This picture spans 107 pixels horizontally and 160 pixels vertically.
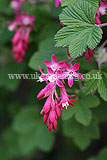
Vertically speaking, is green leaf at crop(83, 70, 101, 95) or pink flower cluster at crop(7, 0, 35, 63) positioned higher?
pink flower cluster at crop(7, 0, 35, 63)

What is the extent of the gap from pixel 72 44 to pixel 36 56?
2.35ft

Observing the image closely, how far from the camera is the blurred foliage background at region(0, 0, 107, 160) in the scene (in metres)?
2.21

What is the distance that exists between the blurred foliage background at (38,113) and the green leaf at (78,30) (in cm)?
43

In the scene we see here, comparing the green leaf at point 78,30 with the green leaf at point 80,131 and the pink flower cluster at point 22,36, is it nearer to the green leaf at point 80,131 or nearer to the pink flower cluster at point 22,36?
the pink flower cluster at point 22,36

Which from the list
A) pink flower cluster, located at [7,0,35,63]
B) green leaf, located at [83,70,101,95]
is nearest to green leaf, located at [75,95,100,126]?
green leaf, located at [83,70,101,95]

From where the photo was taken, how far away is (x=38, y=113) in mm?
3537

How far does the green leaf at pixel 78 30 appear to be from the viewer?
1575mm

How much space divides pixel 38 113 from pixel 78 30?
215 centimetres

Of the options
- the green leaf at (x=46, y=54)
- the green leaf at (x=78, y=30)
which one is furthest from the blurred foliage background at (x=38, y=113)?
the green leaf at (x=78, y=30)

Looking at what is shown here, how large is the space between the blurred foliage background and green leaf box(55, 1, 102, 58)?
430mm

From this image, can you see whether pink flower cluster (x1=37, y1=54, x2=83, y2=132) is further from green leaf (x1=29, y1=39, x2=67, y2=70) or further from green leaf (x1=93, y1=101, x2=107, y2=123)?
green leaf (x1=93, y1=101, x2=107, y2=123)

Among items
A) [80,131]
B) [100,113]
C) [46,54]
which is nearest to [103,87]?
[46,54]

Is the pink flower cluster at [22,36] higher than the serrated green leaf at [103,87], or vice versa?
the pink flower cluster at [22,36]

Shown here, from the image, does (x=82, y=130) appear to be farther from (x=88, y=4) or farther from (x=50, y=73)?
(x=88, y=4)
